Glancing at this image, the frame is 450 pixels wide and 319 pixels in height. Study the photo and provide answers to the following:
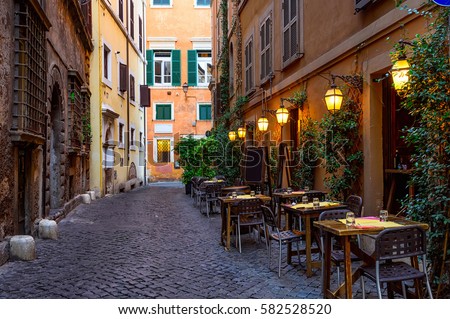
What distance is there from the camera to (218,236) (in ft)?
27.0

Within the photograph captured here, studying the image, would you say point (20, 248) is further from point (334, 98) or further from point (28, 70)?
point (334, 98)

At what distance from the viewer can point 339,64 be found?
762cm

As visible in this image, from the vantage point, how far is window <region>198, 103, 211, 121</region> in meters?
29.2

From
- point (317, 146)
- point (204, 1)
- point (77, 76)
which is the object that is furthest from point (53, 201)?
point (204, 1)

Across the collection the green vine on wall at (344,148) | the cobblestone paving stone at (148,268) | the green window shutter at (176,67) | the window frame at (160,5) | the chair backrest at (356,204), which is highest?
the window frame at (160,5)

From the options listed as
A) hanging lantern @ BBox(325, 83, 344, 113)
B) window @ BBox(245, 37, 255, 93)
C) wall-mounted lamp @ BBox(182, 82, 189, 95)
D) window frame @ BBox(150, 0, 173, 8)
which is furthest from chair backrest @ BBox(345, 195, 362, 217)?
window frame @ BBox(150, 0, 173, 8)

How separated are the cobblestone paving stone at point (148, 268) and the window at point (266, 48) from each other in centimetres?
515

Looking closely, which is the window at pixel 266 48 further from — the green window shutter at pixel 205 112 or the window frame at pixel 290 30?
the green window shutter at pixel 205 112

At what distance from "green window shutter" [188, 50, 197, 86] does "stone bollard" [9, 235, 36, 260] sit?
23.5 meters

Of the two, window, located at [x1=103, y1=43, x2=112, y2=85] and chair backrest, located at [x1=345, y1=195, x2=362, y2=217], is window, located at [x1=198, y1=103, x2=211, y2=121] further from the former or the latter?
chair backrest, located at [x1=345, y1=195, x2=362, y2=217]

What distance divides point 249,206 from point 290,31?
513 centimetres

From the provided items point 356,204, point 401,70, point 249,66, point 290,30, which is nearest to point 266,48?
point 290,30

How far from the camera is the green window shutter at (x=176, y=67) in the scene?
93.4 ft

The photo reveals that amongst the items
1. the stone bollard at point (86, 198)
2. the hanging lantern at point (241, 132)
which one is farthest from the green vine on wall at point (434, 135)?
the stone bollard at point (86, 198)
